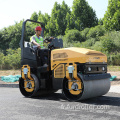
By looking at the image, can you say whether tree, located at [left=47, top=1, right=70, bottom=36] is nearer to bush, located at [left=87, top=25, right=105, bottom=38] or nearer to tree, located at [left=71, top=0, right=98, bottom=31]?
tree, located at [left=71, top=0, right=98, bottom=31]

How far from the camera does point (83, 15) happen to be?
42.3 meters

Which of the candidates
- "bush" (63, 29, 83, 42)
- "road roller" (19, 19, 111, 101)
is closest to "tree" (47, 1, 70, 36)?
"bush" (63, 29, 83, 42)

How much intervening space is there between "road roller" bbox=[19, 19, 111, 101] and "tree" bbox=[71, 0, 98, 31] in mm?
35857

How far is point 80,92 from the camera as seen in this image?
594 cm

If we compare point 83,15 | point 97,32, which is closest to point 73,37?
point 97,32

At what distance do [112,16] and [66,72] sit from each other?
29260mm

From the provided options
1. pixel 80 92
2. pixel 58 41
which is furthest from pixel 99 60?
pixel 58 41

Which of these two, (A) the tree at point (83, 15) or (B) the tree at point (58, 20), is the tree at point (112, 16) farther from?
(B) the tree at point (58, 20)

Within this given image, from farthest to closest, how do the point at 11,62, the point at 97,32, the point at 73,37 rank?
the point at 73,37 < the point at 97,32 < the point at 11,62

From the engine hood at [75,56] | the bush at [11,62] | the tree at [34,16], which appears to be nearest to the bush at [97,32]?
the bush at [11,62]

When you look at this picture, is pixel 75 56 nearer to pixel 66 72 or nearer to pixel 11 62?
pixel 66 72

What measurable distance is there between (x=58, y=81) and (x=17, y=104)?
1325 mm

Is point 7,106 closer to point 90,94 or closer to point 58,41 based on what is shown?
point 90,94

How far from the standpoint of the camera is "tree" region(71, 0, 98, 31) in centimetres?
4216
